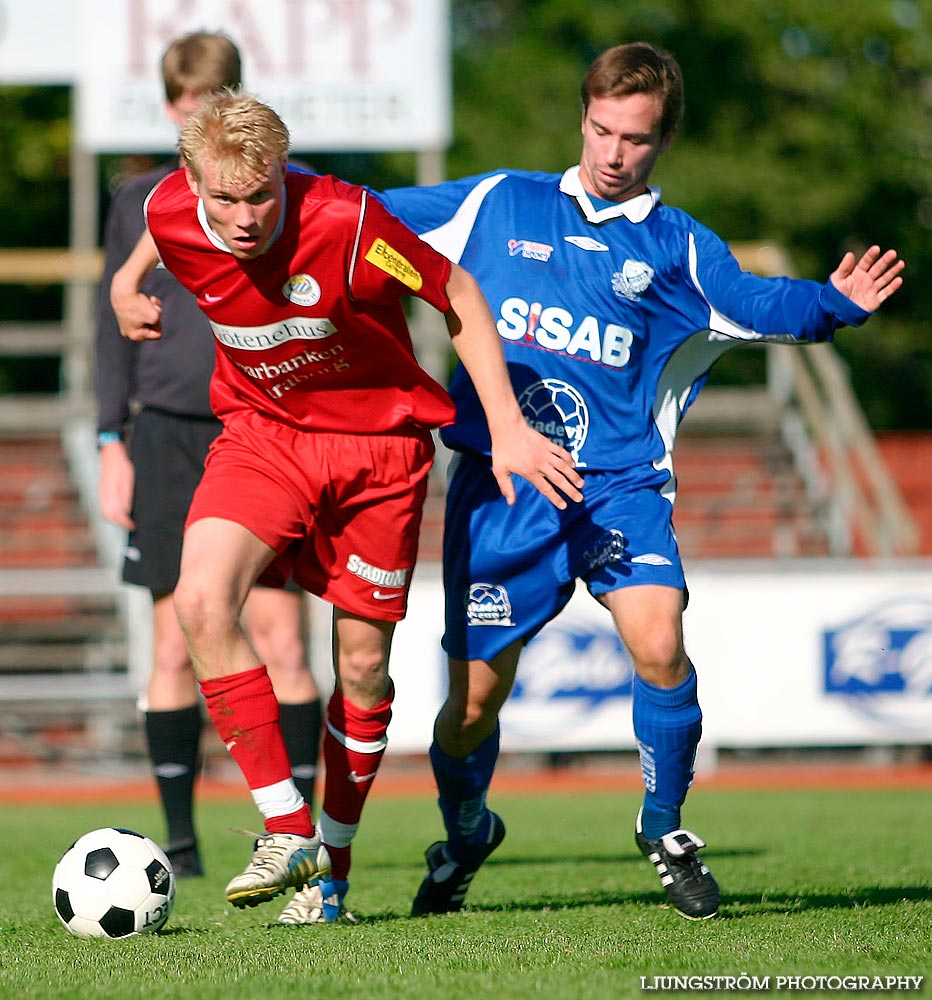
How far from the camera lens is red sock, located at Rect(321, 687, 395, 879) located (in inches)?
178

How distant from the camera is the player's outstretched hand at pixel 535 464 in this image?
4.07 m

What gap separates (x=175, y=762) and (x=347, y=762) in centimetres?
136

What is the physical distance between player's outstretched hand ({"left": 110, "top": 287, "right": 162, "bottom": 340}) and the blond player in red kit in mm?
130

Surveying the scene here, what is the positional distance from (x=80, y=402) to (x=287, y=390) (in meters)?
11.6

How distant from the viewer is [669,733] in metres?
4.52

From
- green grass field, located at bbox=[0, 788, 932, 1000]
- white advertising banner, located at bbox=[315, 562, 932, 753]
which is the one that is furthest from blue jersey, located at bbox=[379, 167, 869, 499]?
white advertising banner, located at bbox=[315, 562, 932, 753]

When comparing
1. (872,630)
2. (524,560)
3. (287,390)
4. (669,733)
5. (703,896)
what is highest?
(287,390)

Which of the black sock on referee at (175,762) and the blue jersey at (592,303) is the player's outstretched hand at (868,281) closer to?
the blue jersey at (592,303)

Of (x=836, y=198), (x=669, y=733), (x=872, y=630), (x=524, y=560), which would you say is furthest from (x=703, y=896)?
(x=836, y=198)

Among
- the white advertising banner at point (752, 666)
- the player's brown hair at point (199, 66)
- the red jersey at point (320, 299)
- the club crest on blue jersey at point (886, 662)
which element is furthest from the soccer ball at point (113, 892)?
the club crest on blue jersey at point (886, 662)

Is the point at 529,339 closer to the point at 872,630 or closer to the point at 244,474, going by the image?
the point at 244,474

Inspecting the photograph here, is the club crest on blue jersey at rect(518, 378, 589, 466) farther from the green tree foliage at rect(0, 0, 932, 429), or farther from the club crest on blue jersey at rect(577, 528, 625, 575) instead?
the green tree foliage at rect(0, 0, 932, 429)

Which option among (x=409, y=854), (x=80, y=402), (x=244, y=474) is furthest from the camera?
(x=80, y=402)

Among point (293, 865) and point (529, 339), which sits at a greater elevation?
point (529, 339)
